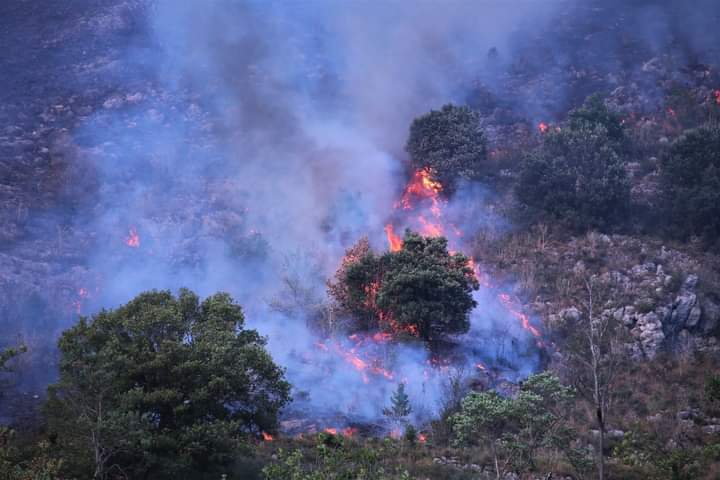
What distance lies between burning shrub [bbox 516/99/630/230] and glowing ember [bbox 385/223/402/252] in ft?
28.0

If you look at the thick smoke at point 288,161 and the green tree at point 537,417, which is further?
the thick smoke at point 288,161

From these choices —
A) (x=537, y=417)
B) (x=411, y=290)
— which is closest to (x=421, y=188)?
(x=411, y=290)

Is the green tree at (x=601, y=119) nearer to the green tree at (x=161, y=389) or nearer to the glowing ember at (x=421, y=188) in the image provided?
the glowing ember at (x=421, y=188)

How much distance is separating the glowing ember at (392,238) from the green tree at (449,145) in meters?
5.62

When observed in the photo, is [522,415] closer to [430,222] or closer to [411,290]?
[411,290]

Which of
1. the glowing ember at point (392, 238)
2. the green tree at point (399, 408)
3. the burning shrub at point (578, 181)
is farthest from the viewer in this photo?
the glowing ember at point (392, 238)

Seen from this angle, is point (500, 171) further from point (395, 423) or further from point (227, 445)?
point (227, 445)

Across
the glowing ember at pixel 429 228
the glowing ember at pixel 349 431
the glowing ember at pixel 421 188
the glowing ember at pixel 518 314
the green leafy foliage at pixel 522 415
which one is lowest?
the green leafy foliage at pixel 522 415

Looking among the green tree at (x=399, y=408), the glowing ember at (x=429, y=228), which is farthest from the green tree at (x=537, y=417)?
the glowing ember at (x=429, y=228)

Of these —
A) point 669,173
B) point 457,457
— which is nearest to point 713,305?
point 669,173

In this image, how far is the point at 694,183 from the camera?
40500 millimetres

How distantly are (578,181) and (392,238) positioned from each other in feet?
40.2

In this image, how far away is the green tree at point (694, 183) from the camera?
126 feet

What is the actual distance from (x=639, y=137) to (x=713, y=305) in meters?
19.1
